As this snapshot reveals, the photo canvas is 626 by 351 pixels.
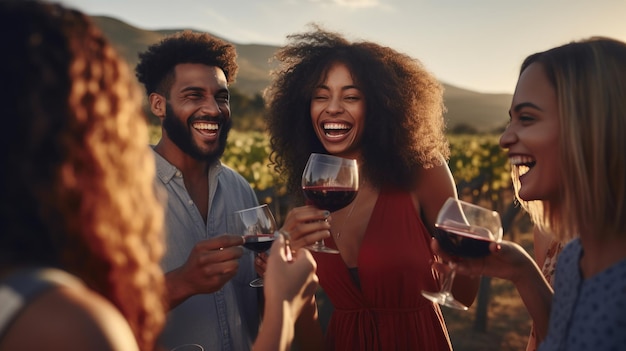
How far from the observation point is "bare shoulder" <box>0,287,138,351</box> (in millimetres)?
917

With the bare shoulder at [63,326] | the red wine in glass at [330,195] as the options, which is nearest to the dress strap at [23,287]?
the bare shoulder at [63,326]

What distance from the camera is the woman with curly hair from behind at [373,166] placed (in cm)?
306

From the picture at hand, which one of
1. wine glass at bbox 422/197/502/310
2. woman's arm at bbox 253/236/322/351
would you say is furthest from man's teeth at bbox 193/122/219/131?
wine glass at bbox 422/197/502/310

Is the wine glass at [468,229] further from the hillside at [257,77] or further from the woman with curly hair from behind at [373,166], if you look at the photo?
the hillside at [257,77]

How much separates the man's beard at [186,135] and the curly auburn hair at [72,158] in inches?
81.5

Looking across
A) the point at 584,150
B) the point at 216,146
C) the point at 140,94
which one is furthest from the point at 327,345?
the point at 140,94

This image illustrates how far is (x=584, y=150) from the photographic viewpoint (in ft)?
6.08

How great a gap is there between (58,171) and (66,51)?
26cm

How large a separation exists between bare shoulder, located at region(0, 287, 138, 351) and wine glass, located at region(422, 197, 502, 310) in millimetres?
1568

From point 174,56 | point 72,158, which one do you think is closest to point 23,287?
point 72,158

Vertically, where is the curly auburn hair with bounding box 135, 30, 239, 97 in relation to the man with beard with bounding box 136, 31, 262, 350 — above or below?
above

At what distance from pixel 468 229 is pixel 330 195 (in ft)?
2.47

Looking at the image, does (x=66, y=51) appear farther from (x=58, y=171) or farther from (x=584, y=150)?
(x=584, y=150)

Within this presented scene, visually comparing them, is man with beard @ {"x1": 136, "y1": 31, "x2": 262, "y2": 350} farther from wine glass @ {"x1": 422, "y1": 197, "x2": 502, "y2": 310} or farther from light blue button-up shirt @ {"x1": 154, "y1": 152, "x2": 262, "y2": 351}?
wine glass @ {"x1": 422, "y1": 197, "x2": 502, "y2": 310}
